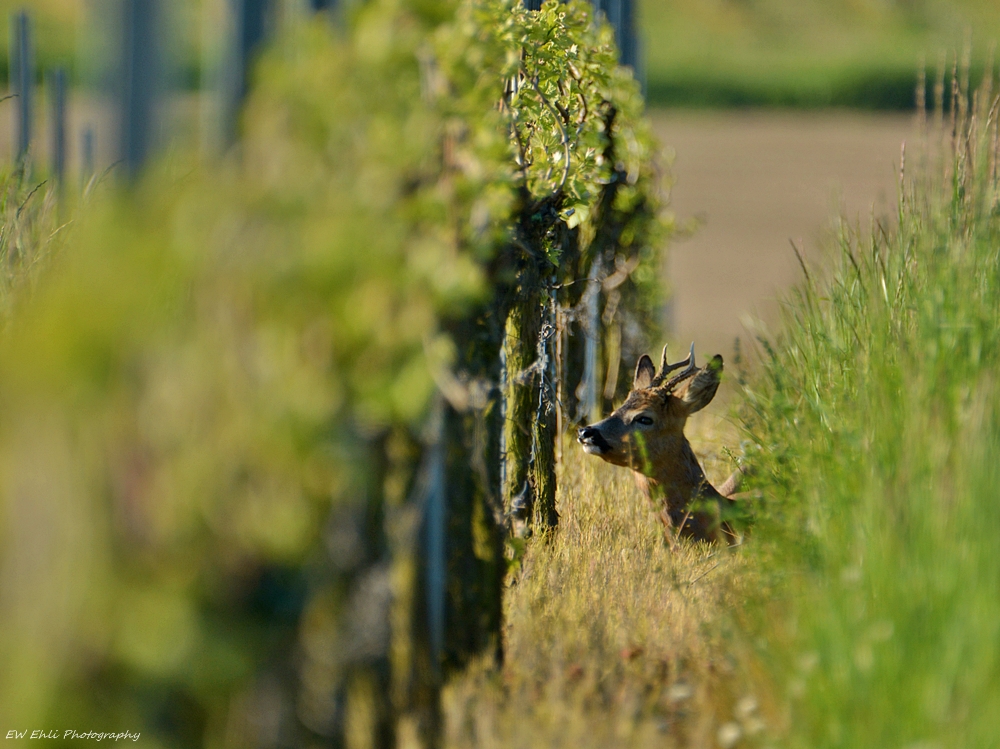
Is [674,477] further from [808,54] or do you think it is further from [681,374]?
[808,54]

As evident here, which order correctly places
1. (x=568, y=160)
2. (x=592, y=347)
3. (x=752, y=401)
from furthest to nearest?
(x=592, y=347)
(x=752, y=401)
(x=568, y=160)

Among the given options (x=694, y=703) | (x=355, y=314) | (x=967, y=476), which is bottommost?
(x=694, y=703)

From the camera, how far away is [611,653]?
3.42 metres

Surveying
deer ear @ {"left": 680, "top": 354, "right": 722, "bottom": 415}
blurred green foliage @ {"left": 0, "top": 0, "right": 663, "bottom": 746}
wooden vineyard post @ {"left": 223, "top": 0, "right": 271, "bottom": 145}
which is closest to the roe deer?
deer ear @ {"left": 680, "top": 354, "right": 722, "bottom": 415}

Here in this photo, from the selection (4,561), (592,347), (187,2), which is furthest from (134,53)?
(592,347)

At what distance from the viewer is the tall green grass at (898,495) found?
8.36ft

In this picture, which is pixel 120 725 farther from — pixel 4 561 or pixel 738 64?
pixel 738 64

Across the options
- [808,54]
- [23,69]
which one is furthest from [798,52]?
[23,69]

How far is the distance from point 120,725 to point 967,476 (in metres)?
2.05

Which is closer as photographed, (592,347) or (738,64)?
(592,347)

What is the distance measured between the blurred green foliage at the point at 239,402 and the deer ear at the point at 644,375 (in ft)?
8.84

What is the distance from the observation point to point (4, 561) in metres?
2.13

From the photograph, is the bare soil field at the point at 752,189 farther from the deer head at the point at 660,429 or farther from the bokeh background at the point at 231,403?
the bokeh background at the point at 231,403

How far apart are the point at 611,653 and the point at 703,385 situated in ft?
5.52
